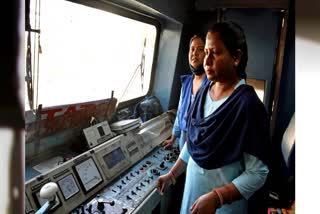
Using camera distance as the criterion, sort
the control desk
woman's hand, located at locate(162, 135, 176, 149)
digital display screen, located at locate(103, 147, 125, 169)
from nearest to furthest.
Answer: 1. the control desk
2. digital display screen, located at locate(103, 147, 125, 169)
3. woman's hand, located at locate(162, 135, 176, 149)

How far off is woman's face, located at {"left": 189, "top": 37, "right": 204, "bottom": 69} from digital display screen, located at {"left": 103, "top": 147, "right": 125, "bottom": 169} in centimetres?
91

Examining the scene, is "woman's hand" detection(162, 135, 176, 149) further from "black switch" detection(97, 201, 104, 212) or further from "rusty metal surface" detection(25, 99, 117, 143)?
"black switch" detection(97, 201, 104, 212)

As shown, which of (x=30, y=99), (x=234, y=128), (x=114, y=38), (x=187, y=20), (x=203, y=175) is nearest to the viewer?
(x=234, y=128)

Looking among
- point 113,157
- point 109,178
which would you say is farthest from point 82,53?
point 109,178

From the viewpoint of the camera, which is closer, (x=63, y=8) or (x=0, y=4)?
(x=0, y=4)

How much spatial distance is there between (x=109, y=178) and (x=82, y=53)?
2.77 ft

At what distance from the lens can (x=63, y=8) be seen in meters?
1.53

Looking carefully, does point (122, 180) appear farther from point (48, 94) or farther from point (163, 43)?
point (163, 43)

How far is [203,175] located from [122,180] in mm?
627

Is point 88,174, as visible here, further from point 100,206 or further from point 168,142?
point 168,142

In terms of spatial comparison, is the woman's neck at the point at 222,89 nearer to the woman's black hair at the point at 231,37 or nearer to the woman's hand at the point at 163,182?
the woman's black hair at the point at 231,37

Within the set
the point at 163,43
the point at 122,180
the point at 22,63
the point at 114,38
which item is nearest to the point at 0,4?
the point at 22,63

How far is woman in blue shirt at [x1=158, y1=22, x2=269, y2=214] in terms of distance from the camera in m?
1.06

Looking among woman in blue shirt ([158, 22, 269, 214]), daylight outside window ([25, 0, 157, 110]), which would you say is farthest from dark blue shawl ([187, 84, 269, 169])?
daylight outside window ([25, 0, 157, 110])
